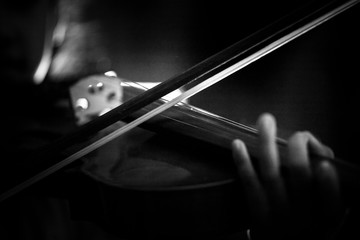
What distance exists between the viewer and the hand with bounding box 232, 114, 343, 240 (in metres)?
0.69

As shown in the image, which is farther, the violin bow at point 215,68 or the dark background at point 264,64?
the dark background at point 264,64

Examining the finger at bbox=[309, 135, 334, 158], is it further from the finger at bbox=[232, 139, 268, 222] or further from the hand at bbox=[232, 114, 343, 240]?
the finger at bbox=[232, 139, 268, 222]

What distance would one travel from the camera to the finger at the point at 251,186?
70cm

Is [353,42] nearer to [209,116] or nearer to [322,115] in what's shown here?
[322,115]

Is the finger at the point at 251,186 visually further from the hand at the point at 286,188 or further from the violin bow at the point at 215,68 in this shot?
the violin bow at the point at 215,68

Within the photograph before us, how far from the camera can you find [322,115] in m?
1.02

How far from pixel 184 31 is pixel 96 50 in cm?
30

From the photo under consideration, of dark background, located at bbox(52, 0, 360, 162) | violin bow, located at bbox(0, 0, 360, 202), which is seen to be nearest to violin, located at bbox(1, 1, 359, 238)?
violin bow, located at bbox(0, 0, 360, 202)

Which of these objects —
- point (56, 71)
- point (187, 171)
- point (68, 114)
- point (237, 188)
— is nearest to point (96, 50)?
point (56, 71)

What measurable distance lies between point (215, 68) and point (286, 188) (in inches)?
11.0

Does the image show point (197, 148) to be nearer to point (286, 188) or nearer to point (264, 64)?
point (286, 188)

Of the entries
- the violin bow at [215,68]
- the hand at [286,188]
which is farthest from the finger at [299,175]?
the violin bow at [215,68]

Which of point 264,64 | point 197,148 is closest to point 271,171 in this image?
point 197,148

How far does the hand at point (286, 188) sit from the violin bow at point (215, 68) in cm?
15
